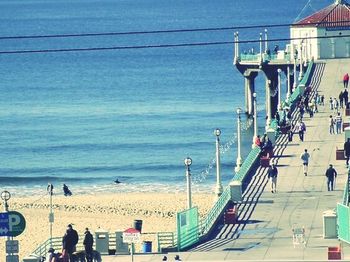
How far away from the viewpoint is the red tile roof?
97481 mm

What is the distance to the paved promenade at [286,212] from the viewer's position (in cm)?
4675

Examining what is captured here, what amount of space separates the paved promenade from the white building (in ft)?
80.5

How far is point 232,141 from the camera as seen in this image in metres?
102

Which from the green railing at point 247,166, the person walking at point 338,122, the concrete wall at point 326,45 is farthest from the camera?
the concrete wall at point 326,45

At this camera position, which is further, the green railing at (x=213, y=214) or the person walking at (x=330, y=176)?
the person walking at (x=330, y=176)

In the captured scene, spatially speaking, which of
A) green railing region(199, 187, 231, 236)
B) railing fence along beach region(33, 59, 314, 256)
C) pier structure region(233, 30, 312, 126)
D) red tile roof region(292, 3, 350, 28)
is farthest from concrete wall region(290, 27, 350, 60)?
green railing region(199, 187, 231, 236)

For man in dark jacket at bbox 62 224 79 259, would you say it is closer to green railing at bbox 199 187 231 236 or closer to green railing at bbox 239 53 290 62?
green railing at bbox 199 187 231 236

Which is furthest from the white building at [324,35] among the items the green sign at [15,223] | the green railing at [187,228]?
the green sign at [15,223]

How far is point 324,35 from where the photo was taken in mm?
96375

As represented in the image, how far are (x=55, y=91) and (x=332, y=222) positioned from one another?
10103cm

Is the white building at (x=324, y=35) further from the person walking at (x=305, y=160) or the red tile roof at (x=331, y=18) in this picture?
the person walking at (x=305, y=160)

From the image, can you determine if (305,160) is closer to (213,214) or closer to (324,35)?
(213,214)


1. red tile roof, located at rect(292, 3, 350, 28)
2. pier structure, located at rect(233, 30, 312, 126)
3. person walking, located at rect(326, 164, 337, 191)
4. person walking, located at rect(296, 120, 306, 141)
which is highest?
red tile roof, located at rect(292, 3, 350, 28)

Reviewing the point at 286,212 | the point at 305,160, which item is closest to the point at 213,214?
the point at 286,212
